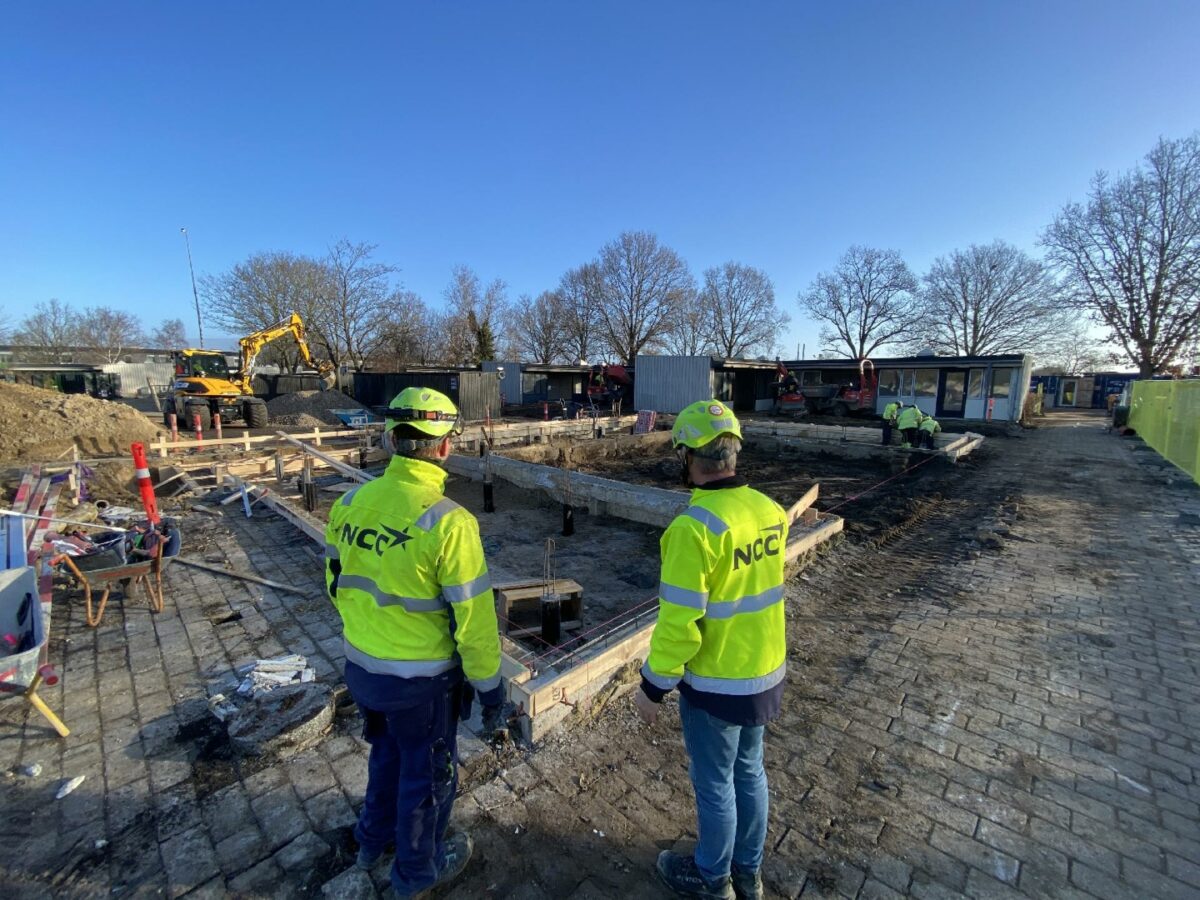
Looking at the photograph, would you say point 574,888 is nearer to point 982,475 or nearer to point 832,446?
point 982,475

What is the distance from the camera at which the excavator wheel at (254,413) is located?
19516 millimetres

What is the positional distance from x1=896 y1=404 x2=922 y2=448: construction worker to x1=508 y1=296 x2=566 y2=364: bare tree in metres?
38.6

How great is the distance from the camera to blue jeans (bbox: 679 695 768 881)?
79.5 inches

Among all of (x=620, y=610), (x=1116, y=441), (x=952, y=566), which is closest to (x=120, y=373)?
(x=620, y=610)

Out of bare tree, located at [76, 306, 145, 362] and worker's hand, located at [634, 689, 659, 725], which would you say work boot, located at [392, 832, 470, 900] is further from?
bare tree, located at [76, 306, 145, 362]

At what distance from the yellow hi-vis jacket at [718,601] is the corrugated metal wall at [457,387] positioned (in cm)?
2223

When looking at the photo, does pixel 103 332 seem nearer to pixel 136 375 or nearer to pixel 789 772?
pixel 136 375

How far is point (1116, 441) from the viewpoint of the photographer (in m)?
19.0

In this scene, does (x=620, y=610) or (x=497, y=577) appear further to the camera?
(x=497, y=577)

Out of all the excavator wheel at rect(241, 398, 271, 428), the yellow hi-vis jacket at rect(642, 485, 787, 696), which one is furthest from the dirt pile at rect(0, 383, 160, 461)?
the yellow hi-vis jacket at rect(642, 485, 787, 696)

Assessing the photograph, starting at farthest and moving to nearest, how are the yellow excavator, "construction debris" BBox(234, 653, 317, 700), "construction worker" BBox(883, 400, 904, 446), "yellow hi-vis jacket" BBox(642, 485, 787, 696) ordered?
the yellow excavator < "construction worker" BBox(883, 400, 904, 446) < "construction debris" BBox(234, 653, 317, 700) < "yellow hi-vis jacket" BBox(642, 485, 787, 696)

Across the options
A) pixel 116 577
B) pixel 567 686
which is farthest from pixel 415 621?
pixel 116 577

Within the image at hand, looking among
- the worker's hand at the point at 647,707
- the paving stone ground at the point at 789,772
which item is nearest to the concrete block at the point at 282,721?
the paving stone ground at the point at 789,772

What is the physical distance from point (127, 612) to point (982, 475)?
15.7 meters
